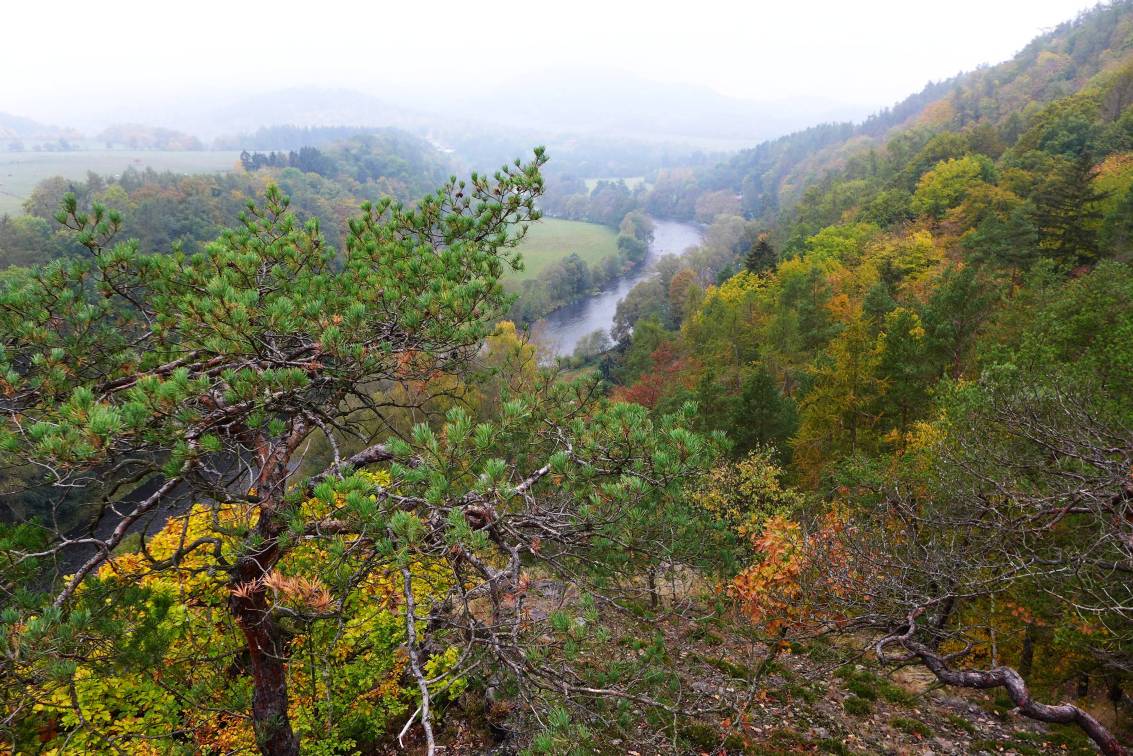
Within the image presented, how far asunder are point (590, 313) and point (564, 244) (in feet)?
125

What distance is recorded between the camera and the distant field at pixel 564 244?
10219cm

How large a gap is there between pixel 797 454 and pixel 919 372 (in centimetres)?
558

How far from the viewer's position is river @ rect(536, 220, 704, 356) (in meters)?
70.8

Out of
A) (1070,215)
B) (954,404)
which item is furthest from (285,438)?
(1070,215)

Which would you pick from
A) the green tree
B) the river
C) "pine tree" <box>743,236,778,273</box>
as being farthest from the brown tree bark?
the river

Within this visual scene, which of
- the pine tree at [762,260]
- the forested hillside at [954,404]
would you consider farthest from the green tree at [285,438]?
the pine tree at [762,260]

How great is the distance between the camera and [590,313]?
85.4m

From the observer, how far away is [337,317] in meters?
5.13

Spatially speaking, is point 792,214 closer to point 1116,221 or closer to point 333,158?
point 1116,221

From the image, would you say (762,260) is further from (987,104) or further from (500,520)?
(987,104)

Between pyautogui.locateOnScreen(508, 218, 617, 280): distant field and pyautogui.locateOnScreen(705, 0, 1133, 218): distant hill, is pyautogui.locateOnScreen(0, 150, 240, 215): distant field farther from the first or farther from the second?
pyautogui.locateOnScreen(705, 0, 1133, 218): distant hill

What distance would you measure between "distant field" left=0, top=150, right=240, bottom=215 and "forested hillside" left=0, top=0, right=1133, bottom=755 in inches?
4977

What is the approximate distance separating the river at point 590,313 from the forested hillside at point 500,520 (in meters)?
42.1

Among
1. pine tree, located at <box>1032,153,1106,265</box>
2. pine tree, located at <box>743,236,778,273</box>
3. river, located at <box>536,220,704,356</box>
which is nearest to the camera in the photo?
pine tree, located at <box>1032,153,1106,265</box>
